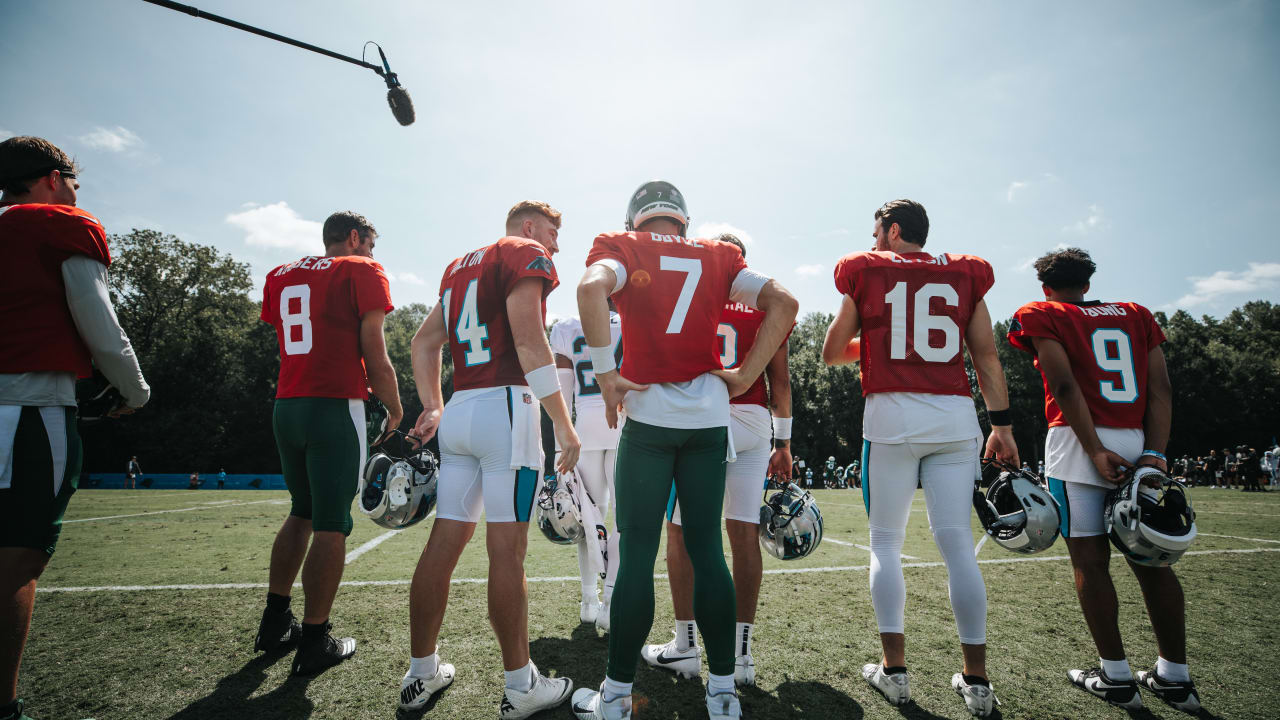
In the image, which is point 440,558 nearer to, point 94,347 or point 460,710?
point 460,710

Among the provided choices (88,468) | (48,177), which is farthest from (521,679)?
(88,468)

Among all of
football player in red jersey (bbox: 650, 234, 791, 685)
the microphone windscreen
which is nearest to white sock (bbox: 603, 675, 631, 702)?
football player in red jersey (bbox: 650, 234, 791, 685)

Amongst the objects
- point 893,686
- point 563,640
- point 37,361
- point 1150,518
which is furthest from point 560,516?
point 1150,518

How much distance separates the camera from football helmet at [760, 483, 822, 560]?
361 centimetres

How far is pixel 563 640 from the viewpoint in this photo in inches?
151

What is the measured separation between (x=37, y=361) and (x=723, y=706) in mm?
3428

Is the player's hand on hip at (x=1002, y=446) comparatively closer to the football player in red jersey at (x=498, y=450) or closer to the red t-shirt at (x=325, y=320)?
the football player in red jersey at (x=498, y=450)

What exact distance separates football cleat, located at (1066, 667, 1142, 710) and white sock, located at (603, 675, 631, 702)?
266 centimetres

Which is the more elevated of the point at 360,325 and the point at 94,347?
the point at 360,325

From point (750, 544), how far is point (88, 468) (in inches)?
2094

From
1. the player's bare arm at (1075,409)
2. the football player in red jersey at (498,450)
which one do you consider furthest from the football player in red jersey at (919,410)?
the football player in red jersey at (498,450)

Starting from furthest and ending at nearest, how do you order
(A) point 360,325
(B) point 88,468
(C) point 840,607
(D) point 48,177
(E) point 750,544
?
1. (B) point 88,468
2. (C) point 840,607
3. (A) point 360,325
4. (E) point 750,544
5. (D) point 48,177

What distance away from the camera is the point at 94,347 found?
255cm

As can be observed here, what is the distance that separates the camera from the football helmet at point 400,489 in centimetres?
331
